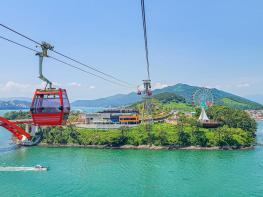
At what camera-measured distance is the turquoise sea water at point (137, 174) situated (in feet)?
86.8

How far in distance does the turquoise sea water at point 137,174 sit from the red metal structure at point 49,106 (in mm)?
14032

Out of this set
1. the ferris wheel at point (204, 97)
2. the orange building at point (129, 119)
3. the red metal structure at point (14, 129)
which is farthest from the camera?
the ferris wheel at point (204, 97)

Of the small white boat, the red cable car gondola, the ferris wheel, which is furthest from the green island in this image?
the red cable car gondola

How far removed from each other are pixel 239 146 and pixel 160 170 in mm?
19840

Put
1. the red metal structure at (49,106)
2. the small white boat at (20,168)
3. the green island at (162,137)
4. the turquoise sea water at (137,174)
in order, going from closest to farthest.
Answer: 1. the red metal structure at (49,106)
2. the turquoise sea water at (137,174)
3. the small white boat at (20,168)
4. the green island at (162,137)

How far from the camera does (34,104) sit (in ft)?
44.2

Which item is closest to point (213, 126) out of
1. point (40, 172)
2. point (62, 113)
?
point (40, 172)

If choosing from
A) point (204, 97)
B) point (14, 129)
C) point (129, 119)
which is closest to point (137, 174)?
point (14, 129)

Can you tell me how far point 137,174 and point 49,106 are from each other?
20481 mm

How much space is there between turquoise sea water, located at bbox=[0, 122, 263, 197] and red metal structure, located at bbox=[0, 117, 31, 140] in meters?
7.92

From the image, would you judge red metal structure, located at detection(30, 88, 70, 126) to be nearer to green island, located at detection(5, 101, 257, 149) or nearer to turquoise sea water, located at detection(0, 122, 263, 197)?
turquoise sea water, located at detection(0, 122, 263, 197)

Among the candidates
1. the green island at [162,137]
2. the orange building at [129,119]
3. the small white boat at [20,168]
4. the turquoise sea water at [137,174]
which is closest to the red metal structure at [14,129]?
the green island at [162,137]

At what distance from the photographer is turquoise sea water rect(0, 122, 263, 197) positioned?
26453mm

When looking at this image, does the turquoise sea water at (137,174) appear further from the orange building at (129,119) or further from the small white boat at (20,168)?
the orange building at (129,119)
